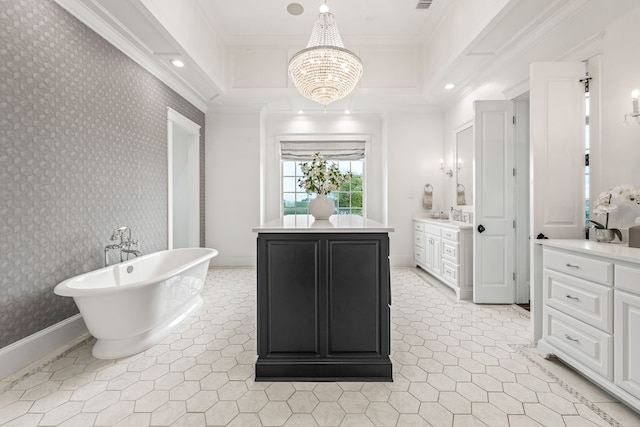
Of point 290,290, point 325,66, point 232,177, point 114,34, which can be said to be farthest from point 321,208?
point 232,177

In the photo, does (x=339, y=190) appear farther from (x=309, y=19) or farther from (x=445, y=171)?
(x=309, y=19)

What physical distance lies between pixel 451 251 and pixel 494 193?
2.99ft

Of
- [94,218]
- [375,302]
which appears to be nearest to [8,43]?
[94,218]

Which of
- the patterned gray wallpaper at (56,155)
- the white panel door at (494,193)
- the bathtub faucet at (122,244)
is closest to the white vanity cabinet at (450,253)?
the white panel door at (494,193)

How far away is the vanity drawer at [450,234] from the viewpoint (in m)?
3.73

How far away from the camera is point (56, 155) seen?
2.42 meters

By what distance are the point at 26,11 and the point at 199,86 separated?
2269 mm

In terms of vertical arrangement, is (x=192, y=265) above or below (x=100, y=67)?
below

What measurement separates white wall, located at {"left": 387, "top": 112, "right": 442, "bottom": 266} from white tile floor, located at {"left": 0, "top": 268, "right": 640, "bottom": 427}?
2919 millimetres

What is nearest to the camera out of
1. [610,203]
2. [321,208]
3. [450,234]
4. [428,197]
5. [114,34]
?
[610,203]

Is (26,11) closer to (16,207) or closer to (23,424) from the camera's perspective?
(16,207)

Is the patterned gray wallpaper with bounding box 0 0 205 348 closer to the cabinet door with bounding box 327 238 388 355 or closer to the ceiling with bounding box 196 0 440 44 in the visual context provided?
the ceiling with bounding box 196 0 440 44

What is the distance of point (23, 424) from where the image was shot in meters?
1.58

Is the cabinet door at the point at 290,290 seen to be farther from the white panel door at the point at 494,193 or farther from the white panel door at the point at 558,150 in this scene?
the white panel door at the point at 494,193
